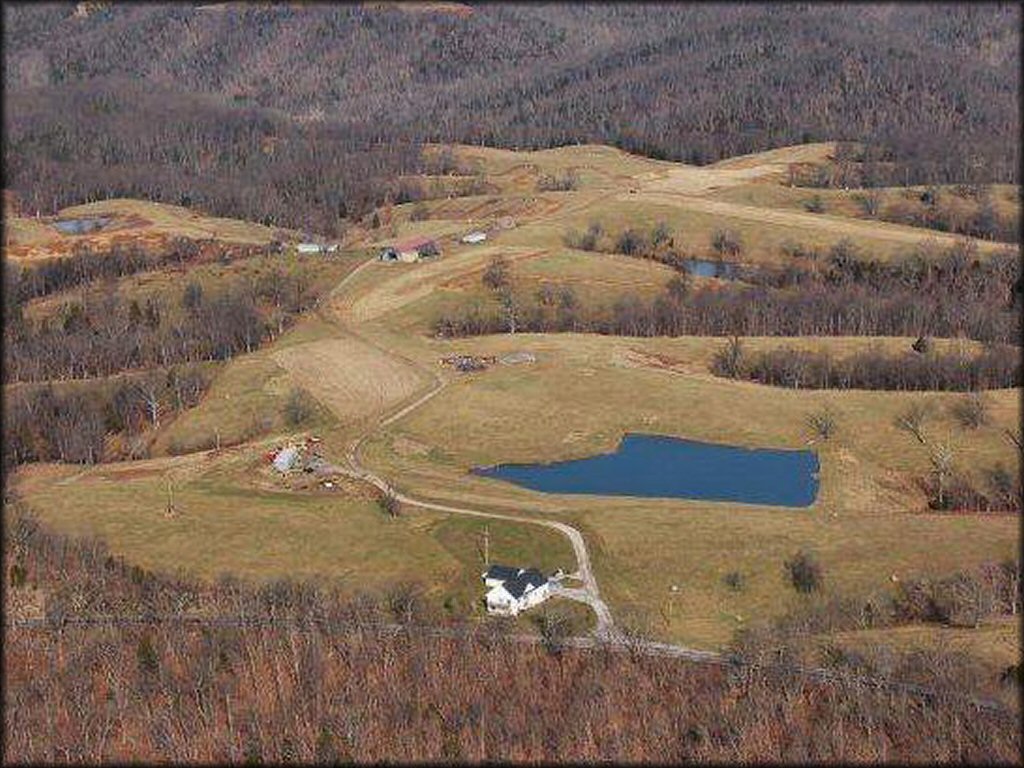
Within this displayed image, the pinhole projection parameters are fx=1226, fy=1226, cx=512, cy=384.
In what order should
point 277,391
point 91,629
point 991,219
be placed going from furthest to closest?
point 991,219 < point 277,391 < point 91,629

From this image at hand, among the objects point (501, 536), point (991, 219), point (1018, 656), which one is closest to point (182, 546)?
point (501, 536)

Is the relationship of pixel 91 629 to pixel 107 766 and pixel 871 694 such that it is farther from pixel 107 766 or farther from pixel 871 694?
pixel 871 694

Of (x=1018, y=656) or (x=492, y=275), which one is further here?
(x=492, y=275)

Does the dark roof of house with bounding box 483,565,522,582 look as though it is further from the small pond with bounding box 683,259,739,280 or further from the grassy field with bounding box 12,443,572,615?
the small pond with bounding box 683,259,739,280

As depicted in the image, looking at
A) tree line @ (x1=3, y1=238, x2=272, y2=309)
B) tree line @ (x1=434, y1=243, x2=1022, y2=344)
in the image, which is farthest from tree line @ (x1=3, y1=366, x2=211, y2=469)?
tree line @ (x1=3, y1=238, x2=272, y2=309)

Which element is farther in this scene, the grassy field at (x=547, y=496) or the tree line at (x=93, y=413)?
the tree line at (x=93, y=413)

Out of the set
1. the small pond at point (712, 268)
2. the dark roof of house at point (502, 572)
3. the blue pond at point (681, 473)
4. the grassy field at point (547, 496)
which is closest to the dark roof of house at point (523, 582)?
the dark roof of house at point (502, 572)

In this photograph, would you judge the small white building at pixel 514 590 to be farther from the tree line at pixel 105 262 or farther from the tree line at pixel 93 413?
the tree line at pixel 105 262
